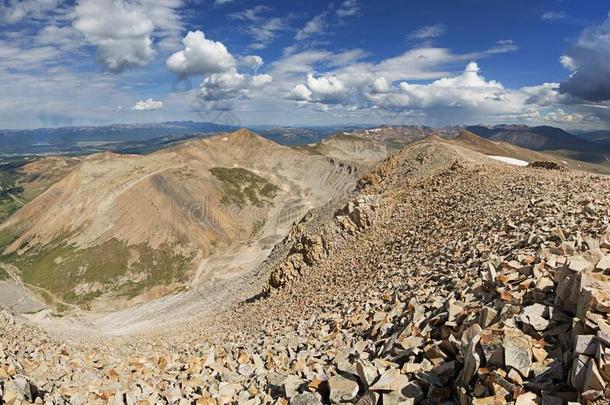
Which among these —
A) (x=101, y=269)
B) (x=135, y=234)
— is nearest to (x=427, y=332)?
(x=101, y=269)

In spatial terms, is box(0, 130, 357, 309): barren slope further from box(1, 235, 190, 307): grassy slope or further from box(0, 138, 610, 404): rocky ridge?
box(0, 138, 610, 404): rocky ridge

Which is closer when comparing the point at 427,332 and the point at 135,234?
the point at 427,332

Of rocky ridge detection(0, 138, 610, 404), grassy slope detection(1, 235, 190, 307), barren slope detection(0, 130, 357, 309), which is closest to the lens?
rocky ridge detection(0, 138, 610, 404)

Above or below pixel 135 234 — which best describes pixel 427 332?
above

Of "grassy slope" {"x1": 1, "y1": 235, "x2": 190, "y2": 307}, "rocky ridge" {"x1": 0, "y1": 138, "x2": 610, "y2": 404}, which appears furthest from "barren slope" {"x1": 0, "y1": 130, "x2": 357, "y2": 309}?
"rocky ridge" {"x1": 0, "y1": 138, "x2": 610, "y2": 404}

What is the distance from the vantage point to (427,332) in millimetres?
12320

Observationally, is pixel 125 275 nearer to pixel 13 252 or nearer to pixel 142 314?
pixel 142 314

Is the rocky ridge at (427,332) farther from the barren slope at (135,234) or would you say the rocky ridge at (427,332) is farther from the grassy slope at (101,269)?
the grassy slope at (101,269)

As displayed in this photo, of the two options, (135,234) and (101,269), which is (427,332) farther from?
(135,234)

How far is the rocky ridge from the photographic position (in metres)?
9.07

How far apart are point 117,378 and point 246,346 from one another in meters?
6.32

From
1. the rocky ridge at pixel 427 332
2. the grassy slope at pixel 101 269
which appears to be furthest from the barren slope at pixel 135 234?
the rocky ridge at pixel 427 332

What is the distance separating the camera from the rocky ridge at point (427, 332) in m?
9.07

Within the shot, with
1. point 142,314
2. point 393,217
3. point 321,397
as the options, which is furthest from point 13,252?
point 321,397
